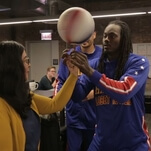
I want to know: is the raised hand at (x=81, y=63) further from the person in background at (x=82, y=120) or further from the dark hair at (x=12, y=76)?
the person in background at (x=82, y=120)

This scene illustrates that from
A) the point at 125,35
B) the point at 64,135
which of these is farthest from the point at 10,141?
the point at 64,135

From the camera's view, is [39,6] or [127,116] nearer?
[127,116]

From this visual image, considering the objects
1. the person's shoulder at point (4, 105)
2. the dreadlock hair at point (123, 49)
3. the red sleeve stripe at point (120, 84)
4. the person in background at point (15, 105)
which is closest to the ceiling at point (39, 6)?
the dreadlock hair at point (123, 49)

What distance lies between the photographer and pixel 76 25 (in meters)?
1.48

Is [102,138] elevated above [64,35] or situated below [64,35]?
below

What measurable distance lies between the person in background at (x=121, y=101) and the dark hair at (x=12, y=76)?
29 centimetres

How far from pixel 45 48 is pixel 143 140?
8.00 meters

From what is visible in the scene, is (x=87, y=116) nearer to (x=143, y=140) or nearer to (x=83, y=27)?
(x=143, y=140)

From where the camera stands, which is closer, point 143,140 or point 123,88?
point 123,88

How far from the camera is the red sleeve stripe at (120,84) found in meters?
1.36

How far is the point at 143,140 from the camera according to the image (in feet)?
5.03

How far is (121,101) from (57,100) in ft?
1.51

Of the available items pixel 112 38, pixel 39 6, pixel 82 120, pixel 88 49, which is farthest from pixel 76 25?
pixel 39 6

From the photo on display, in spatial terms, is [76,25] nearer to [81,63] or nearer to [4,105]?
[81,63]
